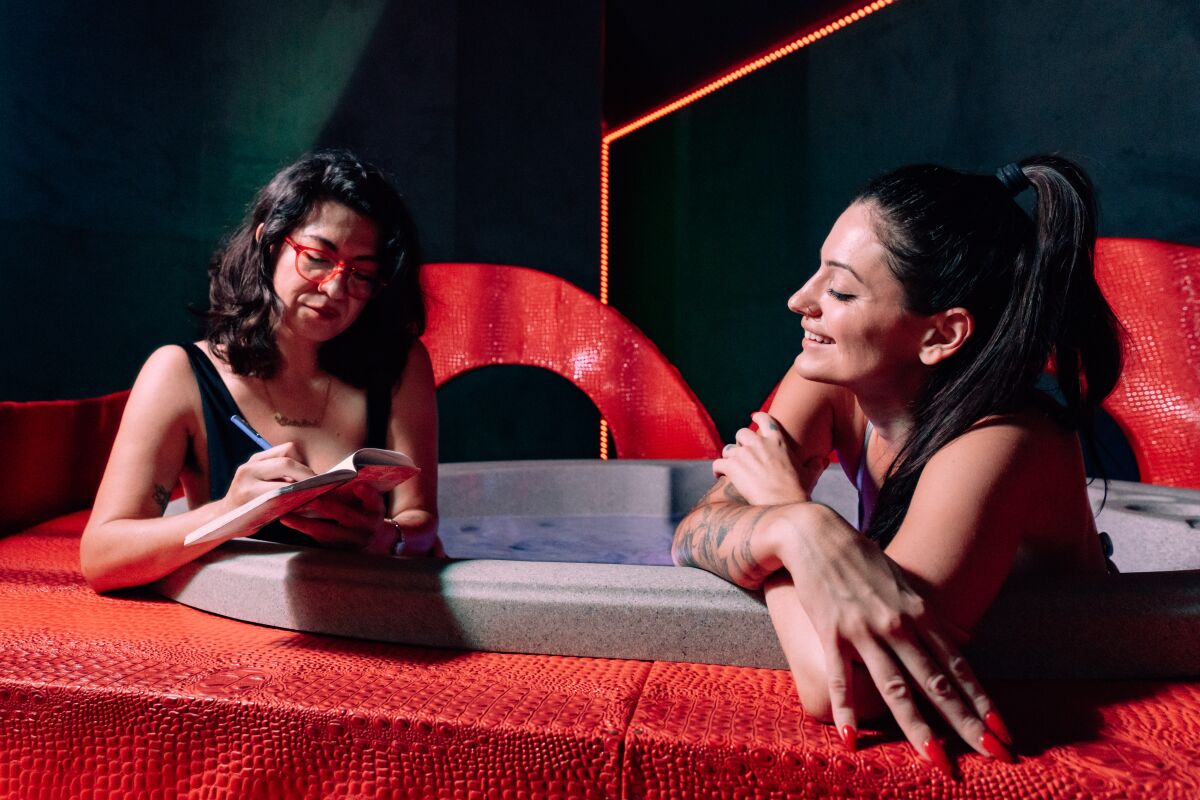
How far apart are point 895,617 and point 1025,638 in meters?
0.32

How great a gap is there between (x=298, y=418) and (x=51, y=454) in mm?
973

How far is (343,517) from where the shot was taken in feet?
4.53

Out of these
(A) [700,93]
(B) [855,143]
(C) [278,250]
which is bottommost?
(C) [278,250]

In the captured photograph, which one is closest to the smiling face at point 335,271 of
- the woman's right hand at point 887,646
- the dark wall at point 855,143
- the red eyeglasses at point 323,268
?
the red eyeglasses at point 323,268

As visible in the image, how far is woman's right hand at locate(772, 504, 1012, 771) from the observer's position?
2.96 ft

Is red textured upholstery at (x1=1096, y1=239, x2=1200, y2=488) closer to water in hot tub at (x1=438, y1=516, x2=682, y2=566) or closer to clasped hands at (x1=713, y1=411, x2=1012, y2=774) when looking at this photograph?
water in hot tub at (x1=438, y1=516, x2=682, y2=566)

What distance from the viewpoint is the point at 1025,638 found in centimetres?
111

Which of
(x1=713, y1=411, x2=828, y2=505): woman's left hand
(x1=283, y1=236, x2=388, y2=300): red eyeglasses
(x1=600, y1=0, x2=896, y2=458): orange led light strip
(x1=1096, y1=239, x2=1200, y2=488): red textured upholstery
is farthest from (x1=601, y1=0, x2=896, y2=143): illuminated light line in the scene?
(x1=713, y1=411, x2=828, y2=505): woman's left hand

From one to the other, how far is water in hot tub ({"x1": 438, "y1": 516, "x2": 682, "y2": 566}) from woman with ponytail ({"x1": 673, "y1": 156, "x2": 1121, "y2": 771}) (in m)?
1.36


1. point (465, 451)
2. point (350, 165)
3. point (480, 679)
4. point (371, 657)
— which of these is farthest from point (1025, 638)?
point (465, 451)

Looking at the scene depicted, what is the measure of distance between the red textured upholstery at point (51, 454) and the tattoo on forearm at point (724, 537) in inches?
65.1

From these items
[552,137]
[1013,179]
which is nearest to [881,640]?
[1013,179]

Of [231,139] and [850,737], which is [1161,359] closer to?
[850,737]

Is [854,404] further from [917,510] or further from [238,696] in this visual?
[238,696]
